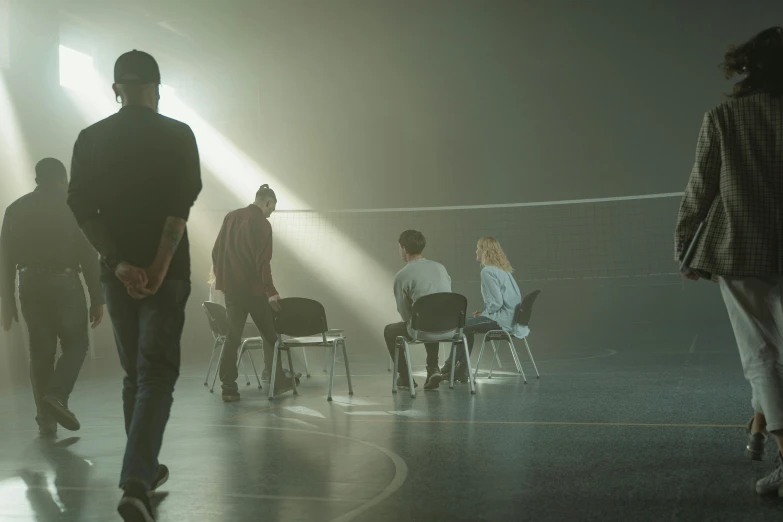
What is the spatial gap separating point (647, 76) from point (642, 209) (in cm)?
172

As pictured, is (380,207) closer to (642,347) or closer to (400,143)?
(400,143)

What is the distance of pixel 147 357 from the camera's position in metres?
2.39

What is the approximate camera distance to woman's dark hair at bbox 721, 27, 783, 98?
2500mm

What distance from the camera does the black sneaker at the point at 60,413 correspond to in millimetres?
3863

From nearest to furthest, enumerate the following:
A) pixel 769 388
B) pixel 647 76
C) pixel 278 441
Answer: pixel 769 388, pixel 278 441, pixel 647 76

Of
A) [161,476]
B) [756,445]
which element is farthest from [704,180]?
[161,476]

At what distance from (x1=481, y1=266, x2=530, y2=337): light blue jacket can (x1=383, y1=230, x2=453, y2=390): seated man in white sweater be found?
47 cm

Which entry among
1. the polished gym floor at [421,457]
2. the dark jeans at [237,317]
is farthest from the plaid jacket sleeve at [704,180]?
the dark jeans at [237,317]

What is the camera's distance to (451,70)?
1084cm

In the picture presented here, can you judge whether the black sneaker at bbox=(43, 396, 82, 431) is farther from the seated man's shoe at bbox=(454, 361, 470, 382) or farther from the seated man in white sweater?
the seated man's shoe at bbox=(454, 361, 470, 382)

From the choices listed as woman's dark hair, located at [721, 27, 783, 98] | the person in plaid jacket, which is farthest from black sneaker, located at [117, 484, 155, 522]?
woman's dark hair, located at [721, 27, 783, 98]

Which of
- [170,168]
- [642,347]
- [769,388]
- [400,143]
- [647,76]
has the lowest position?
[642,347]

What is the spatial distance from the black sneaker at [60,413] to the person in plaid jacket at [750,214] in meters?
2.97

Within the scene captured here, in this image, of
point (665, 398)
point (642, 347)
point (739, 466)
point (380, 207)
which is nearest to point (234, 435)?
point (739, 466)
